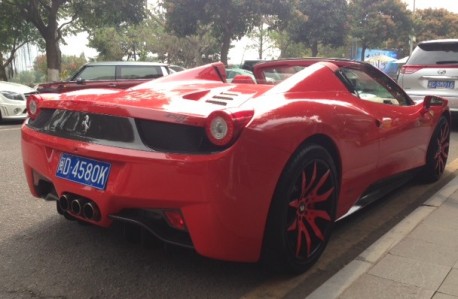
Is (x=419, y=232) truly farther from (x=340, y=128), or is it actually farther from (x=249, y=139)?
(x=249, y=139)

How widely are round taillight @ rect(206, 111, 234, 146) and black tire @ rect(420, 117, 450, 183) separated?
3171mm

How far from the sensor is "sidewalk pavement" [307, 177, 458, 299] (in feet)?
8.65

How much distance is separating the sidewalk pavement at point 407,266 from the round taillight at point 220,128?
37.9 inches

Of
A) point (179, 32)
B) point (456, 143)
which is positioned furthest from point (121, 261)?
point (179, 32)

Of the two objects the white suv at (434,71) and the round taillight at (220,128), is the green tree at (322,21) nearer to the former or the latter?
the white suv at (434,71)

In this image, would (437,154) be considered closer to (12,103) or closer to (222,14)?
(12,103)

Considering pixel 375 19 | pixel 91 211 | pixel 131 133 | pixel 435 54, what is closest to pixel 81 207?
pixel 91 211

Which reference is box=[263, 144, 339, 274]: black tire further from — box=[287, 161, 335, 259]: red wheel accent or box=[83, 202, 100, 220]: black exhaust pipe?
box=[83, 202, 100, 220]: black exhaust pipe

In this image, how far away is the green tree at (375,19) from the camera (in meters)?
33.9

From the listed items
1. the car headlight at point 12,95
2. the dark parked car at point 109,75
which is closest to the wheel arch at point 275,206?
the dark parked car at point 109,75

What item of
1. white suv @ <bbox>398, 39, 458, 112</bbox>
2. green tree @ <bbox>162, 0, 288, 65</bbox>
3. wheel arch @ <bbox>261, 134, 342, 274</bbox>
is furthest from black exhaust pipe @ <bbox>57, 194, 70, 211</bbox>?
green tree @ <bbox>162, 0, 288, 65</bbox>

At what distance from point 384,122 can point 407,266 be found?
1175 mm

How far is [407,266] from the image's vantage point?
297 centimetres

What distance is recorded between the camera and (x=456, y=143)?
7793 millimetres
